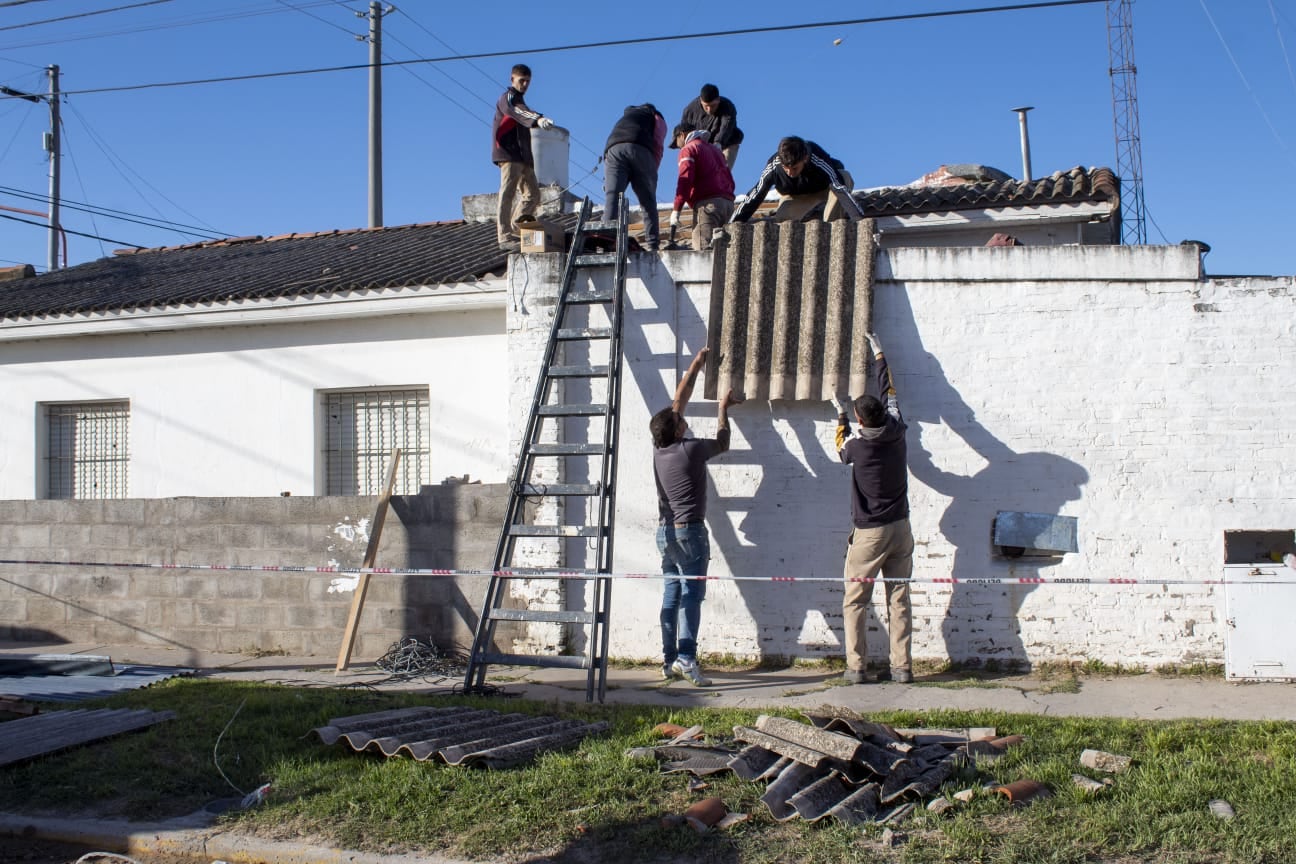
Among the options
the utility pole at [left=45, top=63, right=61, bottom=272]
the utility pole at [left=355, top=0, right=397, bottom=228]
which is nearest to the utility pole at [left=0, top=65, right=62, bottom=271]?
the utility pole at [left=45, top=63, right=61, bottom=272]

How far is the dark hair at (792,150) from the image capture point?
30.8 ft

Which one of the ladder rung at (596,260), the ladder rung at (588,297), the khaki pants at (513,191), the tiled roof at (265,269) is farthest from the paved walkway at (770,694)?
the khaki pants at (513,191)

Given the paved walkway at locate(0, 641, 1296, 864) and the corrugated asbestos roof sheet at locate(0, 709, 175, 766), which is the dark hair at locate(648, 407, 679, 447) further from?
the corrugated asbestos roof sheet at locate(0, 709, 175, 766)

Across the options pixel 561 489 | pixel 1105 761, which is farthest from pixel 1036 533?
pixel 561 489

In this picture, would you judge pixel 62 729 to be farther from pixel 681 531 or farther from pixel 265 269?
pixel 265 269

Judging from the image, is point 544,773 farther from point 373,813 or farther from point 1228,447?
point 1228,447

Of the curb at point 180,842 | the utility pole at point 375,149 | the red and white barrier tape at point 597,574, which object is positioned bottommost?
the curb at point 180,842

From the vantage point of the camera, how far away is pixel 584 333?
8.96 meters

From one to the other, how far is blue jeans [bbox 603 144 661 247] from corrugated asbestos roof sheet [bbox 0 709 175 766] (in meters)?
5.10

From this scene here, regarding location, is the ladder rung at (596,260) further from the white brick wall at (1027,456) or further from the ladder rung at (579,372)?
the ladder rung at (579,372)

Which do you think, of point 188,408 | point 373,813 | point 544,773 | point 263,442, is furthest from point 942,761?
point 188,408

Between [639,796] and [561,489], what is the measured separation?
342 cm

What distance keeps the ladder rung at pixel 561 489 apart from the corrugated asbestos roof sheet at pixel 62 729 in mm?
2800

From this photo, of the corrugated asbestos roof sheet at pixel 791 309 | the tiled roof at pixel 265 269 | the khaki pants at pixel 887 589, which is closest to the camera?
the khaki pants at pixel 887 589
